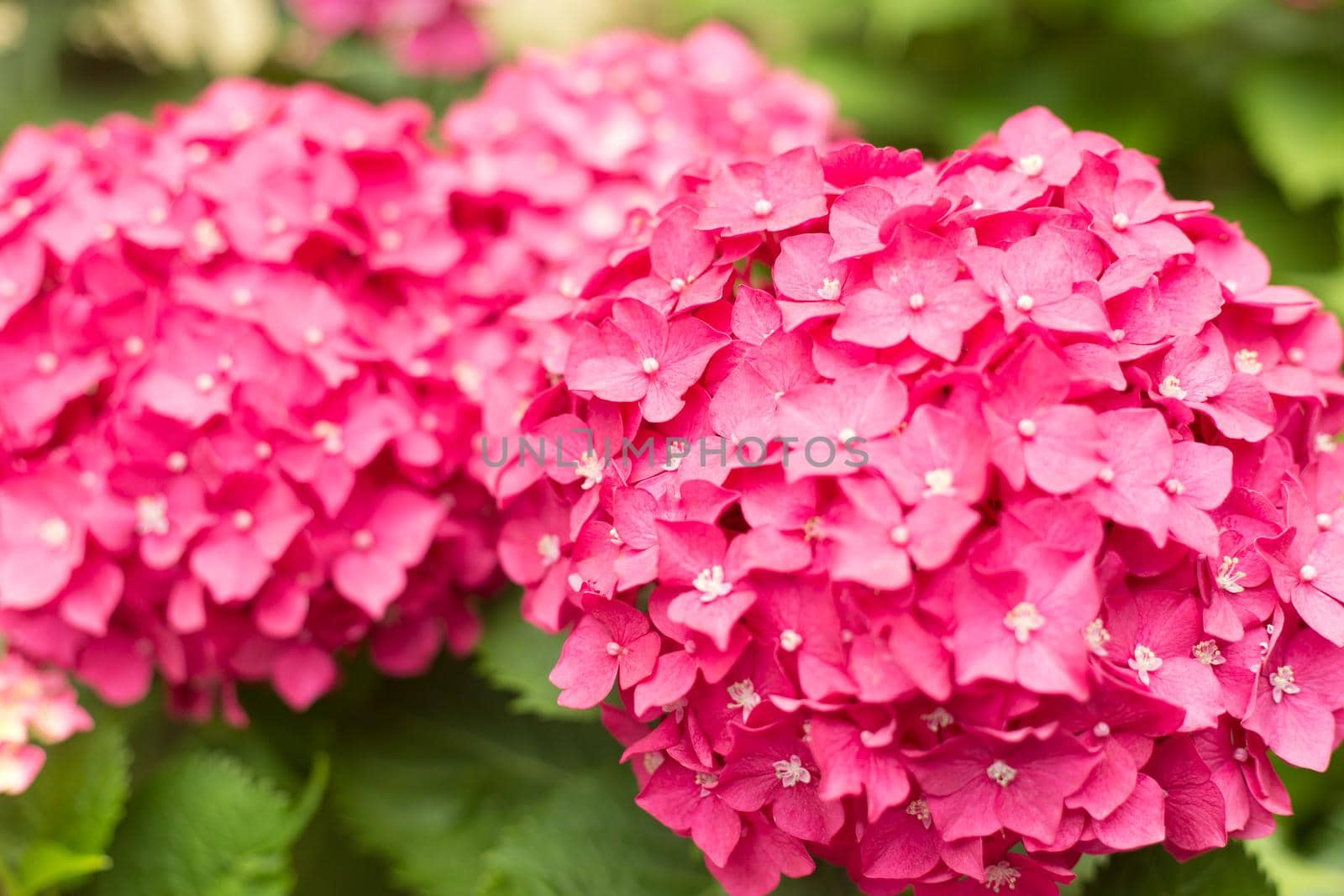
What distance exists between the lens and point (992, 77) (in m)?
1.76

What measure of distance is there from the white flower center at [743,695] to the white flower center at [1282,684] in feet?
1.15

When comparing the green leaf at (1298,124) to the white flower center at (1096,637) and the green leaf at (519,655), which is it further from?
the green leaf at (519,655)

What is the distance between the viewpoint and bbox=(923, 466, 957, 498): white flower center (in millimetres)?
678

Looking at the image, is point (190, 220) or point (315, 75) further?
point (315, 75)

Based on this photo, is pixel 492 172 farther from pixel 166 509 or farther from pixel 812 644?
pixel 812 644

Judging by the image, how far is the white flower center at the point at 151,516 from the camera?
96cm

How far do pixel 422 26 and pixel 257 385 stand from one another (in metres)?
1.09

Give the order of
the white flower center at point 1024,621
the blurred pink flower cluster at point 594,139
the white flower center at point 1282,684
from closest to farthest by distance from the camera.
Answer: the white flower center at point 1024,621
the white flower center at point 1282,684
the blurred pink flower cluster at point 594,139

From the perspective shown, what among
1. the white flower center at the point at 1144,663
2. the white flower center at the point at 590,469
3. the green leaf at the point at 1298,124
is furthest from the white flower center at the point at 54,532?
the green leaf at the point at 1298,124

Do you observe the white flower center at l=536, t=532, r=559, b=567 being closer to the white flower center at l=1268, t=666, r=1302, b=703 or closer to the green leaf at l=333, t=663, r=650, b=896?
the green leaf at l=333, t=663, r=650, b=896

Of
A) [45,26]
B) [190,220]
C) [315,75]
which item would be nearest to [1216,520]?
[190,220]

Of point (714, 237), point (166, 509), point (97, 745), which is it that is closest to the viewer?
point (714, 237)

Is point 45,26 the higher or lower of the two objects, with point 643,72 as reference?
lower

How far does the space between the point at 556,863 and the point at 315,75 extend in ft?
4.28
